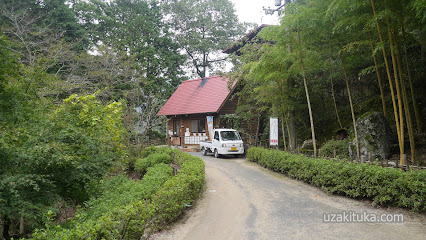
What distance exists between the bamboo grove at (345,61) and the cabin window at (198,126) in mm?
6041

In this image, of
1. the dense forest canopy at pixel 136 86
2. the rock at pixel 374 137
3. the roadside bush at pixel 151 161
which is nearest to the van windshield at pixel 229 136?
the dense forest canopy at pixel 136 86

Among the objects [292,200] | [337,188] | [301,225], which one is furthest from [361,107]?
[301,225]

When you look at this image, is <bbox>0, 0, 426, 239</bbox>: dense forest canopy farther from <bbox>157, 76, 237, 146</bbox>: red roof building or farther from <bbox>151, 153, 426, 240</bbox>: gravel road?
<bbox>157, 76, 237, 146</bbox>: red roof building

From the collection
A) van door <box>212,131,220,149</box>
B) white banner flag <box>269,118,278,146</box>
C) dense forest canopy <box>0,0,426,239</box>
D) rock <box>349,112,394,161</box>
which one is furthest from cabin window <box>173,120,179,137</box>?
rock <box>349,112,394,161</box>

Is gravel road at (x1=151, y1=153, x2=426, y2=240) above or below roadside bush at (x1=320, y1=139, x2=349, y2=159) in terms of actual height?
below

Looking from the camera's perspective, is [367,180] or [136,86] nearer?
[367,180]

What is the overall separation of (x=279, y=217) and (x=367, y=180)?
7.27 ft

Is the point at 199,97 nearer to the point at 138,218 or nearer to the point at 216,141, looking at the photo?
the point at 216,141

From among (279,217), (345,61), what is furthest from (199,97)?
(279,217)

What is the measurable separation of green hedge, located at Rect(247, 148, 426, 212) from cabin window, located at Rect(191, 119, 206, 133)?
40.2 ft

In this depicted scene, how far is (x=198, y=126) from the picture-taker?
20656 mm

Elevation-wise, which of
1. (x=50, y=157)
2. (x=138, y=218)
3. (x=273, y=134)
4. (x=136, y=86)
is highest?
(x=136, y=86)

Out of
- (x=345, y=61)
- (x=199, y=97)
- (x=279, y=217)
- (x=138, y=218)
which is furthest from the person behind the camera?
(x=199, y=97)

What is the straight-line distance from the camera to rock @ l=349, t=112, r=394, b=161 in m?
8.48
